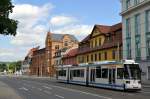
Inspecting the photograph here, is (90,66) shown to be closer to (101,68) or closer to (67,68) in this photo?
(101,68)

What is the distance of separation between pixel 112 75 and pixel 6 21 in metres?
23.1

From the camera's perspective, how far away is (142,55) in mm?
63562

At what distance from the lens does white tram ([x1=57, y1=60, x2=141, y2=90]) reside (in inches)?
1491

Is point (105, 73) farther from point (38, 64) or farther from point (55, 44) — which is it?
point (38, 64)

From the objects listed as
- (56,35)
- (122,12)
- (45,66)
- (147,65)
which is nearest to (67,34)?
(56,35)

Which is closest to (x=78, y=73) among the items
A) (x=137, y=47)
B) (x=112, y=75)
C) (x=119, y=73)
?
(x=112, y=75)

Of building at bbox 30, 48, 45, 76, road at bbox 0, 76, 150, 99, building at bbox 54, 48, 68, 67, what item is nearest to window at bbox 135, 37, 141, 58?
road at bbox 0, 76, 150, 99

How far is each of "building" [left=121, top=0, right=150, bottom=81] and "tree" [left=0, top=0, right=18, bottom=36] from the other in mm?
44274

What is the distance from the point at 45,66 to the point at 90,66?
105m

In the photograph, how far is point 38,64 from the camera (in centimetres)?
16362

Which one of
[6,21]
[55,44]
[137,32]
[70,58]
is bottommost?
[6,21]

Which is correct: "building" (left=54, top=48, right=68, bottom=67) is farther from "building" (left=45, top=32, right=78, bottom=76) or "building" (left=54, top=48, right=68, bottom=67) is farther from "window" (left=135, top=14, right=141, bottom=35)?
"window" (left=135, top=14, right=141, bottom=35)

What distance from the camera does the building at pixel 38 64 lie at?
15588 cm

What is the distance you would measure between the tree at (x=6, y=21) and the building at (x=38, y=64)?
130858mm
